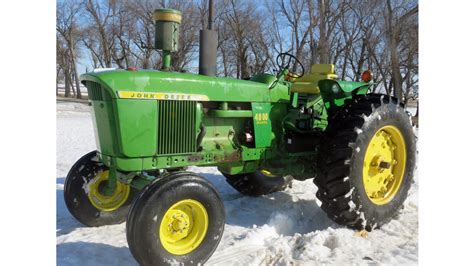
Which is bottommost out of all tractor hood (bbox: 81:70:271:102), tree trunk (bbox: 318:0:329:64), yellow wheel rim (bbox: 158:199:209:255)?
yellow wheel rim (bbox: 158:199:209:255)

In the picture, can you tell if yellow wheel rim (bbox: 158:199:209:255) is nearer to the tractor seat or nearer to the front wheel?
the front wheel

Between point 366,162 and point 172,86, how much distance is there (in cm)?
202

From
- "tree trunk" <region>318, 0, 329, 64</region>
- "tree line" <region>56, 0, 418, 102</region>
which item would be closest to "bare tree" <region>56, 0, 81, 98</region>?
"tree line" <region>56, 0, 418, 102</region>

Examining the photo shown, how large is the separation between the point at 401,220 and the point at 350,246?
1.01 m

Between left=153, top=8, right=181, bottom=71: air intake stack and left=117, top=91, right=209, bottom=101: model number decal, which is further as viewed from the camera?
left=153, top=8, right=181, bottom=71: air intake stack

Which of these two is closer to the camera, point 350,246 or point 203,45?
point 350,246

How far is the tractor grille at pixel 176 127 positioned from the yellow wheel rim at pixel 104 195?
1006 mm

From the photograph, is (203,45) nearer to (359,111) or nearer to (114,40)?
(359,111)

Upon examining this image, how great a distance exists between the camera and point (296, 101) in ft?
13.4

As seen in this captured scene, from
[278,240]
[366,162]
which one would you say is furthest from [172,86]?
[366,162]

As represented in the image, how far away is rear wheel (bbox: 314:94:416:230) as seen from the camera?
3.56 m

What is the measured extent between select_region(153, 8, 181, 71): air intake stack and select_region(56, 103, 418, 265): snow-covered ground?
161 cm

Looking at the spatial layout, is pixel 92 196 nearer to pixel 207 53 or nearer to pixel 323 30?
pixel 207 53

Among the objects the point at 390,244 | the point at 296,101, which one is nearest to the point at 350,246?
the point at 390,244
